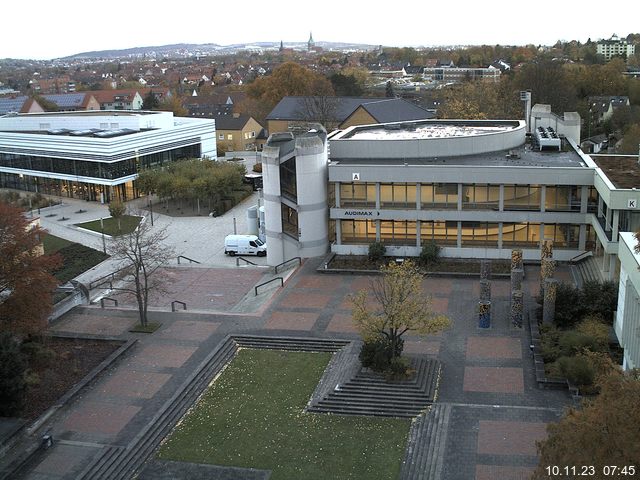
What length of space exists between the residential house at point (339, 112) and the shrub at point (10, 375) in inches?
2263

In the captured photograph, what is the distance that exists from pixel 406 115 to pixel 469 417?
59.5m

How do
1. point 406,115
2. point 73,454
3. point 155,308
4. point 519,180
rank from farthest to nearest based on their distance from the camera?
point 406,115 < point 519,180 < point 155,308 < point 73,454

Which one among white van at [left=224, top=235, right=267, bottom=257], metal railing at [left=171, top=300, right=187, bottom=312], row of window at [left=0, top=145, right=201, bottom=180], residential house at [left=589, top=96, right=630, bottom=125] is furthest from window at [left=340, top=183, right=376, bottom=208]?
residential house at [left=589, top=96, right=630, bottom=125]

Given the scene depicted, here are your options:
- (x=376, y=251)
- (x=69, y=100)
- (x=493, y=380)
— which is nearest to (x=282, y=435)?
(x=493, y=380)

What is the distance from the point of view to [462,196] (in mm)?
39625

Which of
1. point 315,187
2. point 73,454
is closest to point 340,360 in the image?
point 73,454

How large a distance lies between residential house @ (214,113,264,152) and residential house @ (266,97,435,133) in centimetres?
477

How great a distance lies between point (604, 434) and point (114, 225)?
4630 cm

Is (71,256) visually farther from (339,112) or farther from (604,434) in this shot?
(339,112)

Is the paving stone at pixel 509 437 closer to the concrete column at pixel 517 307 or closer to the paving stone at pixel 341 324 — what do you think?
the concrete column at pixel 517 307

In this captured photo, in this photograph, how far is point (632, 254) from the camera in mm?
24125

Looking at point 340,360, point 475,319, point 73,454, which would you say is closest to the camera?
point 73,454

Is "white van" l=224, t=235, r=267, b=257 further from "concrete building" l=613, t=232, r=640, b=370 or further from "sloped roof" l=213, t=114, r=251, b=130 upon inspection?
"sloped roof" l=213, t=114, r=251, b=130

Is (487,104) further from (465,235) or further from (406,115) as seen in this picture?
(465,235)
